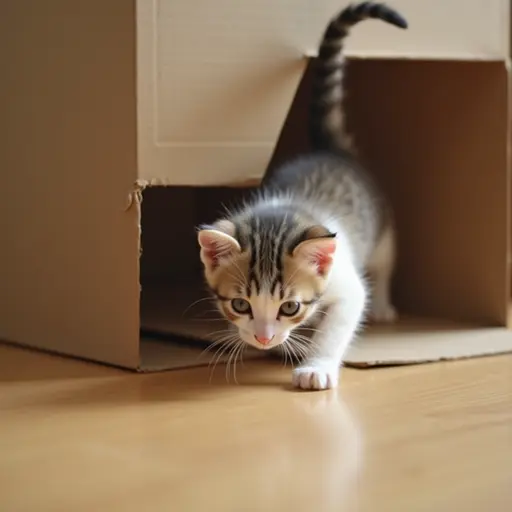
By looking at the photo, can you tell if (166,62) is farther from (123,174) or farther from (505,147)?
(505,147)

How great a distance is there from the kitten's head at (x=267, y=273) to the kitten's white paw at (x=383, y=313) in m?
0.50

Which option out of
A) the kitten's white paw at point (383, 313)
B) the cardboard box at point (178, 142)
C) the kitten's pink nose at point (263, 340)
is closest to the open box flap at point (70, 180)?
the cardboard box at point (178, 142)

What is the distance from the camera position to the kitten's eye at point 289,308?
1.55 meters

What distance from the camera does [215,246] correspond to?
1.57m

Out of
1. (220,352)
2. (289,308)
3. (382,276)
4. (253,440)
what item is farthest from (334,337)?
(382,276)

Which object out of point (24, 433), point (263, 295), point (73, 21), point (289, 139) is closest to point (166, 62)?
point (73, 21)

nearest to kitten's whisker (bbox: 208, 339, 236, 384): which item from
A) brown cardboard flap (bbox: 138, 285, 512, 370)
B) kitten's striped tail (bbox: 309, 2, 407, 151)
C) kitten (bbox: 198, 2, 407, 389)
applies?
brown cardboard flap (bbox: 138, 285, 512, 370)

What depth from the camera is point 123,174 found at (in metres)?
1.59

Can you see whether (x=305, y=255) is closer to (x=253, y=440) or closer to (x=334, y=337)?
(x=334, y=337)

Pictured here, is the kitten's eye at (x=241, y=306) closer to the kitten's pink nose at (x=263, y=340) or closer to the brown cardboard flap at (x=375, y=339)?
the kitten's pink nose at (x=263, y=340)

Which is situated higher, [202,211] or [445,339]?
[202,211]

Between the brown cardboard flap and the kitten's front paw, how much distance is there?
0.14 m

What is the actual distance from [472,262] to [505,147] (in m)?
0.26

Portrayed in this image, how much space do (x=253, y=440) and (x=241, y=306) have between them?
13.7 inches
